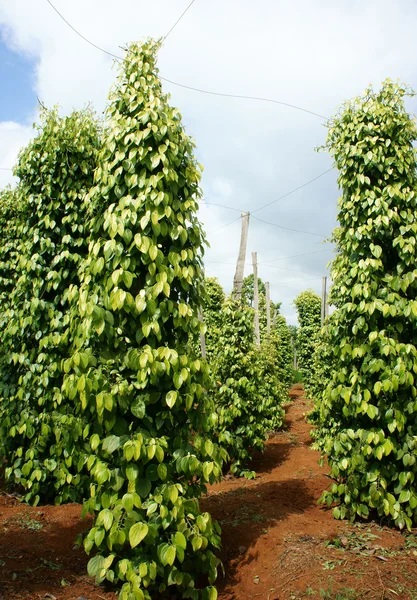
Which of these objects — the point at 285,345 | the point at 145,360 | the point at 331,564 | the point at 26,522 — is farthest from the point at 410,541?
the point at 285,345

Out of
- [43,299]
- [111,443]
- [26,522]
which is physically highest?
[43,299]

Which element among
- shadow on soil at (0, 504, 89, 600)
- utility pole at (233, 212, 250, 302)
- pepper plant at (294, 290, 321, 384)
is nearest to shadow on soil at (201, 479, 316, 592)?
shadow on soil at (0, 504, 89, 600)

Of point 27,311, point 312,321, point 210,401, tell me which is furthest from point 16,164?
point 312,321

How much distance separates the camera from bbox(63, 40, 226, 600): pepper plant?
300cm

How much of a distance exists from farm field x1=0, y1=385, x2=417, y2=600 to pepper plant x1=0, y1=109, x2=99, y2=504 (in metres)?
0.52

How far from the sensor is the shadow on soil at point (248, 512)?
387 centimetres

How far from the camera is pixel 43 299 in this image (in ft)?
18.0

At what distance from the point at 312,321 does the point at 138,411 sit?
20.0 meters

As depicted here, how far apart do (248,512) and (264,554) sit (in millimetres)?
895

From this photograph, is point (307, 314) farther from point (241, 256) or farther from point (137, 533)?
point (137, 533)

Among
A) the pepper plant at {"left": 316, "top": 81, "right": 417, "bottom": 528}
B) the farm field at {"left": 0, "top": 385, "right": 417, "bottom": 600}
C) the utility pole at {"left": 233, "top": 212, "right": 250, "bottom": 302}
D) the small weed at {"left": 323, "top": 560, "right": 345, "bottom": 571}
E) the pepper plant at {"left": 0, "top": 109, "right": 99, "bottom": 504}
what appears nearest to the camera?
the farm field at {"left": 0, "top": 385, "right": 417, "bottom": 600}

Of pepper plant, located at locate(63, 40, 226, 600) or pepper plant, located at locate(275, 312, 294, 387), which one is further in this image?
pepper plant, located at locate(275, 312, 294, 387)

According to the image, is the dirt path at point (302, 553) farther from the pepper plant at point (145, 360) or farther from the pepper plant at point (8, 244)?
the pepper plant at point (8, 244)

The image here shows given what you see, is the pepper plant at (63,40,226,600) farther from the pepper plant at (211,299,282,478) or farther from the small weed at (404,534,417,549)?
the pepper plant at (211,299,282,478)
